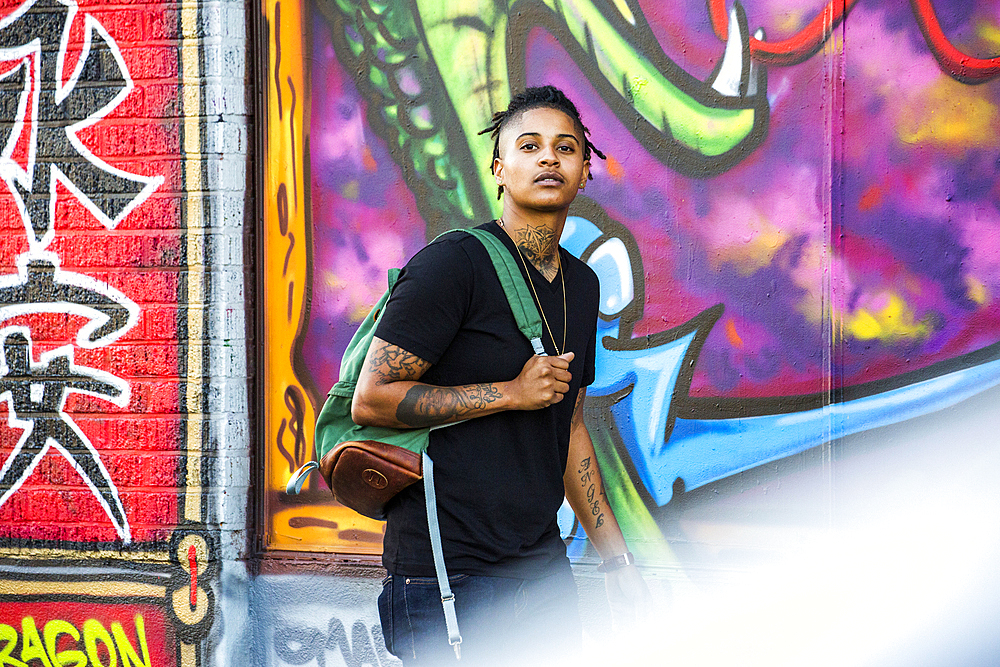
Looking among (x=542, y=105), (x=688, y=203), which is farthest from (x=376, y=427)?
(x=688, y=203)

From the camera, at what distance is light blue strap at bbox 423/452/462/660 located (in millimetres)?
1808

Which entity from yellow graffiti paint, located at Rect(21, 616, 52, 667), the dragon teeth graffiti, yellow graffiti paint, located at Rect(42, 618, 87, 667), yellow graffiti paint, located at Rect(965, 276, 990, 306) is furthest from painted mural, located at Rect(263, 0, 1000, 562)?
yellow graffiti paint, located at Rect(21, 616, 52, 667)

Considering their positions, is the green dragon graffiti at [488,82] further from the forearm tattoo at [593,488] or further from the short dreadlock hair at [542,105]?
the forearm tattoo at [593,488]

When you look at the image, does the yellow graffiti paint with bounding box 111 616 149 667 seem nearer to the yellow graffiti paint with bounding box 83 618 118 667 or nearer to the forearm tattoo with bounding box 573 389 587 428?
the yellow graffiti paint with bounding box 83 618 118 667

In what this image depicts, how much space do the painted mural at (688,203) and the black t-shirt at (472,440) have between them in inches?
58.6

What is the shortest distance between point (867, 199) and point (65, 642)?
378 cm

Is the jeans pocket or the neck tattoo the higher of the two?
the neck tattoo

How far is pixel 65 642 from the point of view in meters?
3.56

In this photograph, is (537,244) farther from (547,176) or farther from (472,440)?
(472,440)

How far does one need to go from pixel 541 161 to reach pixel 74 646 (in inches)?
118

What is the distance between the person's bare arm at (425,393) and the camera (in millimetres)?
1850

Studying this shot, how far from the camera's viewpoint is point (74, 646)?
355 cm

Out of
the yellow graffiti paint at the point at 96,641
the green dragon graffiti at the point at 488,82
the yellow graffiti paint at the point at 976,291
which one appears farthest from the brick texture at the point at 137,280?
the yellow graffiti paint at the point at 976,291

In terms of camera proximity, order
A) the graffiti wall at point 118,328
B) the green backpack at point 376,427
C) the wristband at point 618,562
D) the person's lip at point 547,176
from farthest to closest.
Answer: the graffiti wall at point 118,328, the wristband at point 618,562, the person's lip at point 547,176, the green backpack at point 376,427
